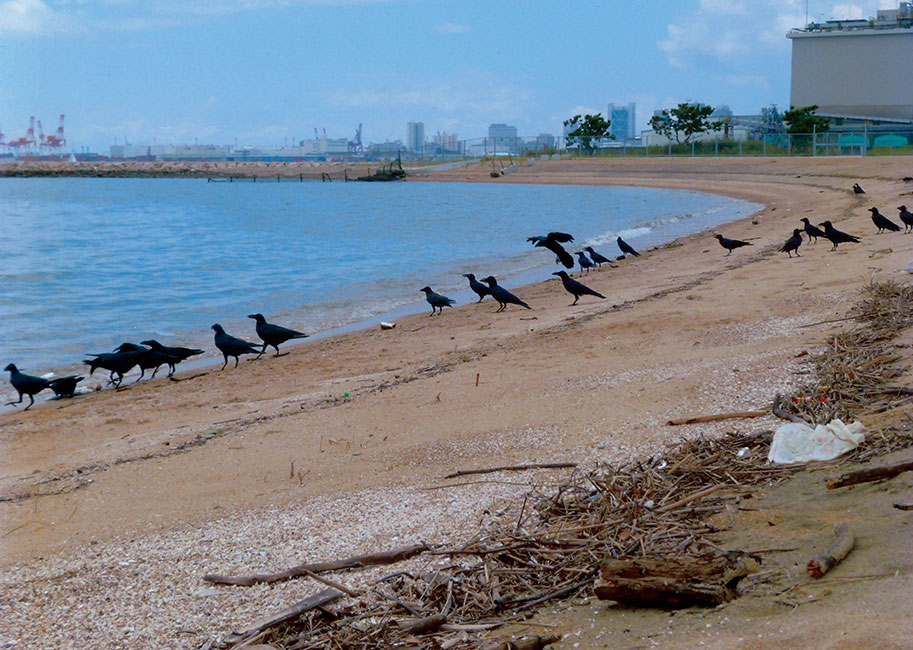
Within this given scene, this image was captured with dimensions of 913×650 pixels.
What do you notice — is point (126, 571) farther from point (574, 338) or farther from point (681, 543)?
point (574, 338)

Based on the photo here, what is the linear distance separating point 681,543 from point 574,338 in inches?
286

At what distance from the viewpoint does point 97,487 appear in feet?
22.7

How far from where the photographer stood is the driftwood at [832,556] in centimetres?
340

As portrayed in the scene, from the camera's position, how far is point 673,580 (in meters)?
3.45

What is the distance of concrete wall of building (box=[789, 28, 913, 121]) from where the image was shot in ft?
234

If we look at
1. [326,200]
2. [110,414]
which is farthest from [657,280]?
[326,200]

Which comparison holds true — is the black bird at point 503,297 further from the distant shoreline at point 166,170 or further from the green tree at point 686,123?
the distant shoreline at point 166,170

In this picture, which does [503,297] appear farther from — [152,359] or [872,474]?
[872,474]

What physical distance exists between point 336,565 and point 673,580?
1.81m

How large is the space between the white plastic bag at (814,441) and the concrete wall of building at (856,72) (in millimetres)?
75741

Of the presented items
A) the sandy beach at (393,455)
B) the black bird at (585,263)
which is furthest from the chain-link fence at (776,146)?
the sandy beach at (393,455)

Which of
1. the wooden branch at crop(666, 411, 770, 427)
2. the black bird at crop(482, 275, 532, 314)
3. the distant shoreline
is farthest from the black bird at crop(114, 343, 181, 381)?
the distant shoreline

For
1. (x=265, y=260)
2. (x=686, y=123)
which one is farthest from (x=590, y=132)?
(x=265, y=260)

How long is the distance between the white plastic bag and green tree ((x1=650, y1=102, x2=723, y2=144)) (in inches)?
3099
